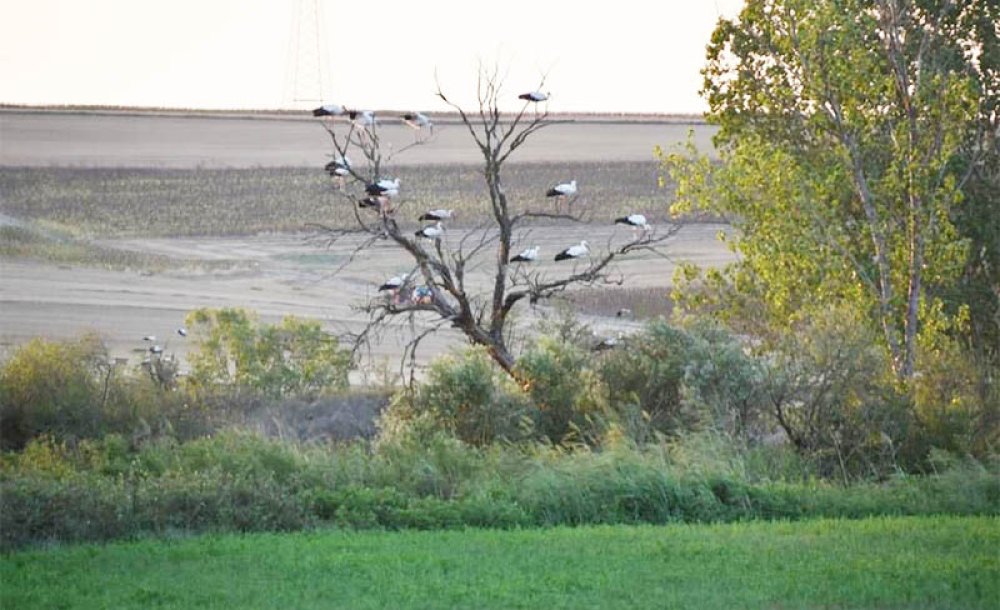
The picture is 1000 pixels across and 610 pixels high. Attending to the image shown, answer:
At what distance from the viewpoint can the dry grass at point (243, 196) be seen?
184ft

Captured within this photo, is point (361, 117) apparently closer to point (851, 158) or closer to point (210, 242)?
point (851, 158)

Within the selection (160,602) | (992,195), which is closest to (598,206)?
(992,195)

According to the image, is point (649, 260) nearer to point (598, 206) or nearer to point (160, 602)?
point (598, 206)

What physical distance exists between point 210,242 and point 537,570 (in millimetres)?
44878

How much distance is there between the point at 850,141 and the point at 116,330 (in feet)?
72.9

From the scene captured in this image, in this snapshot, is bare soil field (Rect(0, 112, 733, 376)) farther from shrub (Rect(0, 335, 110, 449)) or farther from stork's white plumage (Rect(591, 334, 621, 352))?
shrub (Rect(0, 335, 110, 449))

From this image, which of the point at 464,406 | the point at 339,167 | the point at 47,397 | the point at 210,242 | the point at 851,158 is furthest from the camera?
the point at 210,242

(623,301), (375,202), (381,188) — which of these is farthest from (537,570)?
(623,301)

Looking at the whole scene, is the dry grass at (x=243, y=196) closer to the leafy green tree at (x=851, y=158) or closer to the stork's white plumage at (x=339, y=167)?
the leafy green tree at (x=851, y=158)

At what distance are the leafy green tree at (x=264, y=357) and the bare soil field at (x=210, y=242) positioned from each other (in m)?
1.20

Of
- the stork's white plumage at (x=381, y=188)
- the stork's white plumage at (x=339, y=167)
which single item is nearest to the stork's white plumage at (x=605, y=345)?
the stork's white plumage at (x=381, y=188)

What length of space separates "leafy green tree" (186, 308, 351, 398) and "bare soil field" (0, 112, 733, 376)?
3.95 feet

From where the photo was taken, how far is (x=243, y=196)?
59.6 metres

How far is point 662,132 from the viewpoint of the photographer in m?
69.8
